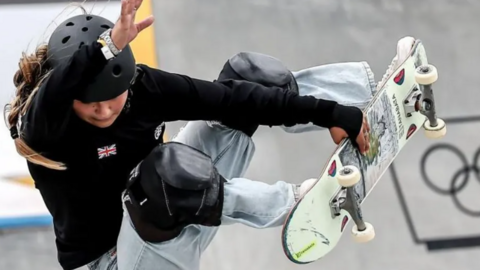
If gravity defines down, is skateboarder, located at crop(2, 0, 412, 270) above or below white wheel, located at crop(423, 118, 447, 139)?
above

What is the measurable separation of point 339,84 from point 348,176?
405 millimetres

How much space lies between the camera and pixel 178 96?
2168 millimetres

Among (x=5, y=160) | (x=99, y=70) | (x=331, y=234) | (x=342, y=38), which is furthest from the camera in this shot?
(x=342, y=38)

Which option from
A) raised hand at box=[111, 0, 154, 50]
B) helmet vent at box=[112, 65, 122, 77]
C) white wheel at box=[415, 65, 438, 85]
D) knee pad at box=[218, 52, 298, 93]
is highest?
raised hand at box=[111, 0, 154, 50]

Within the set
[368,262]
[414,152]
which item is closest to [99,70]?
[368,262]

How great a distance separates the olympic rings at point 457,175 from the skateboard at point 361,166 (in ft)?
3.32

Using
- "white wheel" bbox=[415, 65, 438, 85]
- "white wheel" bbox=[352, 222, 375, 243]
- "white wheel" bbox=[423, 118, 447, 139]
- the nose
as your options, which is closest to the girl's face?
the nose

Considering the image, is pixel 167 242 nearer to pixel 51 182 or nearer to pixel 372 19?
pixel 51 182

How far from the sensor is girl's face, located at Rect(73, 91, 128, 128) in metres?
1.95

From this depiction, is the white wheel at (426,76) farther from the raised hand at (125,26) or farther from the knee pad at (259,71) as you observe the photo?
the raised hand at (125,26)

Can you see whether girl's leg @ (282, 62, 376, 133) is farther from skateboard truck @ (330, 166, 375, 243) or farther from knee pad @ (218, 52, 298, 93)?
skateboard truck @ (330, 166, 375, 243)

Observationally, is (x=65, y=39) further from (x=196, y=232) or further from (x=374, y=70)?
(x=374, y=70)

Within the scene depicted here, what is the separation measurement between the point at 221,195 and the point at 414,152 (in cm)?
176

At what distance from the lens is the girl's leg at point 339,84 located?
243cm
